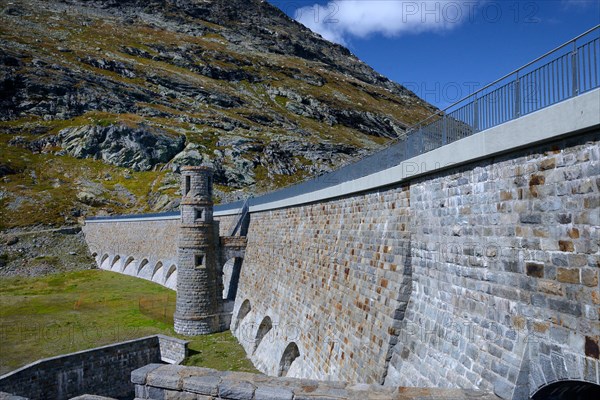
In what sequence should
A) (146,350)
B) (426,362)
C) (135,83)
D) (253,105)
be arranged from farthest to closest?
(253,105)
(135,83)
(146,350)
(426,362)

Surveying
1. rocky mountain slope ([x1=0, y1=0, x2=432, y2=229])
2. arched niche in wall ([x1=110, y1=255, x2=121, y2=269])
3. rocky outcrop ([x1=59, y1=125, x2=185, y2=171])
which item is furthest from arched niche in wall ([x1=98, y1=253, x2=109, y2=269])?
rocky outcrop ([x1=59, y1=125, x2=185, y2=171])

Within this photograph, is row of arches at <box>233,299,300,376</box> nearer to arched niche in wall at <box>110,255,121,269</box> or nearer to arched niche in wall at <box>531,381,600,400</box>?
arched niche in wall at <box>531,381,600,400</box>

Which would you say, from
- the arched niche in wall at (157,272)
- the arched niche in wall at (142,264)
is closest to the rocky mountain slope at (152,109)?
the arched niche in wall at (142,264)

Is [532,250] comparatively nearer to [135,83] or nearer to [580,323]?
[580,323]

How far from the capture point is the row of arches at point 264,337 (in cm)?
1583

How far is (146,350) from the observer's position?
21078 millimetres

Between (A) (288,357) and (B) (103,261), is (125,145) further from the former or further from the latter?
(A) (288,357)

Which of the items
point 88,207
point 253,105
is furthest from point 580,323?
point 253,105

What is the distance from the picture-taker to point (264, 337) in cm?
1933

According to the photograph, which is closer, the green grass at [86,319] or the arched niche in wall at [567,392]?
the arched niche in wall at [567,392]

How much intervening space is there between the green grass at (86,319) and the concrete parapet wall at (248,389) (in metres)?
12.9

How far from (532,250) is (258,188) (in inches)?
2320

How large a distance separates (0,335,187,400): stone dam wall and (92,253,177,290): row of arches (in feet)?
50.6

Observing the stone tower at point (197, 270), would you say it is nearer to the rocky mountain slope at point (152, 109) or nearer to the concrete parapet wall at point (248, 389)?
the concrete parapet wall at point (248, 389)
